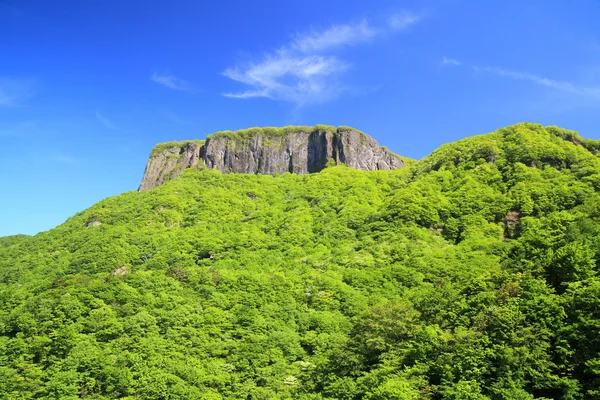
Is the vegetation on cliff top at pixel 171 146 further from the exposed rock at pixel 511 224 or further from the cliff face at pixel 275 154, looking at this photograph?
the exposed rock at pixel 511 224

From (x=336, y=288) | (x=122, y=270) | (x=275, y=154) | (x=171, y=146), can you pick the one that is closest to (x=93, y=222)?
(x=122, y=270)

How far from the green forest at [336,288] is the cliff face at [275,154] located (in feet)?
77.2

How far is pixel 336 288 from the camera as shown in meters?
70.2

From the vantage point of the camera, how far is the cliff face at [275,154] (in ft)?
484

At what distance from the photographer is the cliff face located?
14738 centimetres

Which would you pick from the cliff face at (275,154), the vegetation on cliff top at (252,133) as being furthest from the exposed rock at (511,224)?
the vegetation on cliff top at (252,133)

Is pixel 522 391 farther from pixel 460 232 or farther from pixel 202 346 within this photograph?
pixel 460 232

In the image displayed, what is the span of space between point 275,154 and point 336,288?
88.3 m

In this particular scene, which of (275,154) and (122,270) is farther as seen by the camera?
(275,154)

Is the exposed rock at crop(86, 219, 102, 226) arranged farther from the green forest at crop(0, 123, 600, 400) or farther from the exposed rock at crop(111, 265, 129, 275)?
the exposed rock at crop(111, 265, 129, 275)

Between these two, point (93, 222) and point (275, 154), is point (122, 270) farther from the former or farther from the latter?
point (275, 154)

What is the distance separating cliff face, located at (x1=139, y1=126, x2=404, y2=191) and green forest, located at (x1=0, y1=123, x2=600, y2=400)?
23543 millimetres

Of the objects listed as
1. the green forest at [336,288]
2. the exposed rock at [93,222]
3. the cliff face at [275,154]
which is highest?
the cliff face at [275,154]

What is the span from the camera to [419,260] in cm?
7269
